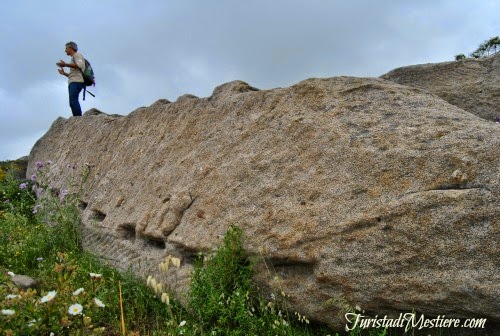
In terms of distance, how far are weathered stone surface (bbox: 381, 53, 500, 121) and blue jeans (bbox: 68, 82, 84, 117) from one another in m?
8.30

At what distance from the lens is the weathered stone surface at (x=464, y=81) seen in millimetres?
7223

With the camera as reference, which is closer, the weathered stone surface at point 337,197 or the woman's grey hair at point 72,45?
the weathered stone surface at point 337,197

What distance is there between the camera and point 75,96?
41.4ft

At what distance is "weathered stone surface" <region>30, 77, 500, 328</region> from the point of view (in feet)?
12.0

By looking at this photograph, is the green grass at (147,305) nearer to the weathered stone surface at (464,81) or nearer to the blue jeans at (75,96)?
the weathered stone surface at (464,81)

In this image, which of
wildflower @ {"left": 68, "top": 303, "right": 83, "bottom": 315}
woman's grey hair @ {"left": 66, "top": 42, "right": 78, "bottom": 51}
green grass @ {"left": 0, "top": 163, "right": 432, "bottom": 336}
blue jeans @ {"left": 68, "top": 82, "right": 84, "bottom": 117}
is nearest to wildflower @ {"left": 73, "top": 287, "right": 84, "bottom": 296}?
green grass @ {"left": 0, "top": 163, "right": 432, "bottom": 336}

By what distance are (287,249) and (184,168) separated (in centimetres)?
235

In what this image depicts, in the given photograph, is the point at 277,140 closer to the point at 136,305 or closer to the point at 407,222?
the point at 407,222

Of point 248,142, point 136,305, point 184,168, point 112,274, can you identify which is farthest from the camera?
point 184,168

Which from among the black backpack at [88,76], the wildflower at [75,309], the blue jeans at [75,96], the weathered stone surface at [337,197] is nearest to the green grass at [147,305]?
the wildflower at [75,309]

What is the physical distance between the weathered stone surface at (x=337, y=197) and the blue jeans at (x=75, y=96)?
672 cm

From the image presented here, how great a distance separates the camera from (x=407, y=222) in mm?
3824

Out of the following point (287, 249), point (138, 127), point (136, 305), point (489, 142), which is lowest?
point (136, 305)

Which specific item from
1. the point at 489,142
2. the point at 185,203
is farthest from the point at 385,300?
the point at 185,203
